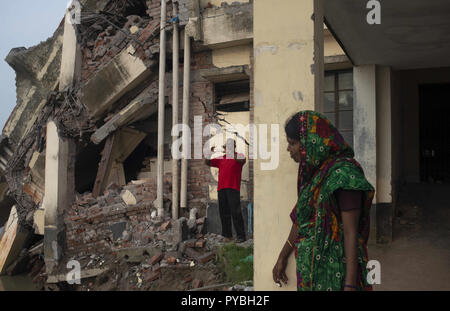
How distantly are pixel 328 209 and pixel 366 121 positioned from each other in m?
4.13

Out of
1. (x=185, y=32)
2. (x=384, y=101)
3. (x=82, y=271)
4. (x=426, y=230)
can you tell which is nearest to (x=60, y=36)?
(x=185, y=32)

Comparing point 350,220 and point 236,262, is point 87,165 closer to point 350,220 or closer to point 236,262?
point 236,262

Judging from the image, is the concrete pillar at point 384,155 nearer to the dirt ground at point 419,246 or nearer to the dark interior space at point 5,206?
the dirt ground at point 419,246

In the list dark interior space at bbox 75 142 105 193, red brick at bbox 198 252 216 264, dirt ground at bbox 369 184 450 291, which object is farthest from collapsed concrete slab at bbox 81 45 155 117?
dirt ground at bbox 369 184 450 291

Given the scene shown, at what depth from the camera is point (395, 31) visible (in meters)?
4.21

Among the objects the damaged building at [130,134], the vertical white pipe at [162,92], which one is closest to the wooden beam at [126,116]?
the damaged building at [130,134]

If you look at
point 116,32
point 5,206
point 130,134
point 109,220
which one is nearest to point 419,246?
point 109,220

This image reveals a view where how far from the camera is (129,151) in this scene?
9.20 meters

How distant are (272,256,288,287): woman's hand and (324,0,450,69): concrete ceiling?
2.28 metres

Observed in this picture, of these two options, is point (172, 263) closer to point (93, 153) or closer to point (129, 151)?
point (129, 151)

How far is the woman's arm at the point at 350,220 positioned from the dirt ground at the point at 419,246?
8.46ft

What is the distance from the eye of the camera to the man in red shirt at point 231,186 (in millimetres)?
6270

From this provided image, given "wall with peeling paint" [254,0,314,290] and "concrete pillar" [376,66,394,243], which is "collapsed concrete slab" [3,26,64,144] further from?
"wall with peeling paint" [254,0,314,290]
